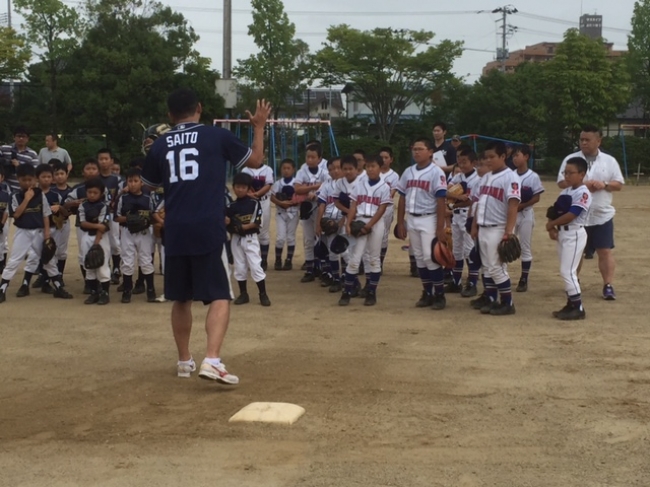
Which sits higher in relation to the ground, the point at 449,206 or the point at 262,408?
the point at 449,206

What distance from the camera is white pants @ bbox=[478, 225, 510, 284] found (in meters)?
9.21

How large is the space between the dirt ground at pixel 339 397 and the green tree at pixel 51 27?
33301 millimetres

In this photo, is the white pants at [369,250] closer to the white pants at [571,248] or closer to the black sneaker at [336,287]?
the black sneaker at [336,287]

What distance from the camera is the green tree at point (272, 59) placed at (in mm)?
40219

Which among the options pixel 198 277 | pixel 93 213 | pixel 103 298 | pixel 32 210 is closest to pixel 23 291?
pixel 32 210

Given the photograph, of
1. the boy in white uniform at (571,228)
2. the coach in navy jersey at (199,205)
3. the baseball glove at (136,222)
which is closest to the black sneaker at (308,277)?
the baseball glove at (136,222)

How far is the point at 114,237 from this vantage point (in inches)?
435

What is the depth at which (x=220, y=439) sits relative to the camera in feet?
16.8

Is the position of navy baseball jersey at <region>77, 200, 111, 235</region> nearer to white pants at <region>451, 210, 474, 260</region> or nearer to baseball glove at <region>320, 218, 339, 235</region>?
baseball glove at <region>320, 218, 339, 235</region>

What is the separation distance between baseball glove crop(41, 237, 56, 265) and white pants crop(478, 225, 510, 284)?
510cm

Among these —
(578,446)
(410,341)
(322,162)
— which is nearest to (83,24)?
(322,162)

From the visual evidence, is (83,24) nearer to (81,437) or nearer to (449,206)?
(449,206)

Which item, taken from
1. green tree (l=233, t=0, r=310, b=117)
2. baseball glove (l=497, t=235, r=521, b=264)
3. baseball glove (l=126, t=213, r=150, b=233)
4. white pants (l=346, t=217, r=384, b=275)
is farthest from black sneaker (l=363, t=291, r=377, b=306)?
green tree (l=233, t=0, r=310, b=117)

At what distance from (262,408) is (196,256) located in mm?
1304
